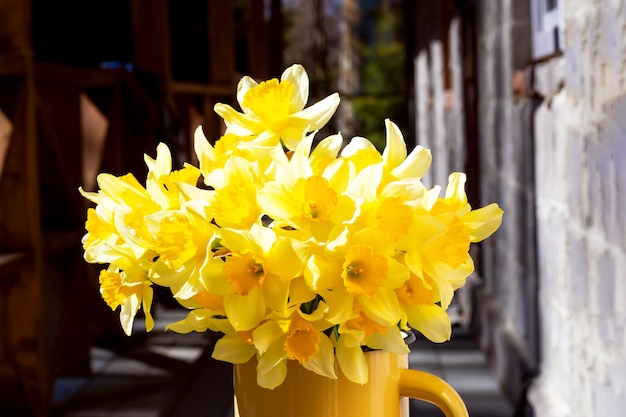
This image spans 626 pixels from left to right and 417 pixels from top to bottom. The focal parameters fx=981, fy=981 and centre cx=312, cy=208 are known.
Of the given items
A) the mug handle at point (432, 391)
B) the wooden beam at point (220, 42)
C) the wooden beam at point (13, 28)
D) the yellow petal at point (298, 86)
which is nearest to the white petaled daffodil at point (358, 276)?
the mug handle at point (432, 391)

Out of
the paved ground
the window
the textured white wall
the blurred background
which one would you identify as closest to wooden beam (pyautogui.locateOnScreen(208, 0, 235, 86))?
the blurred background

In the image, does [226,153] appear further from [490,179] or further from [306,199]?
[490,179]

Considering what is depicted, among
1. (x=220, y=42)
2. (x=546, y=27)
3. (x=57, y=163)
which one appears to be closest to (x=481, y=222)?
(x=546, y=27)

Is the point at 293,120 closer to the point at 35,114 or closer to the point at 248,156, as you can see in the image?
the point at 248,156

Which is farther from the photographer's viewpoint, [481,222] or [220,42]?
[220,42]

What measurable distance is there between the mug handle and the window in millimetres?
2014

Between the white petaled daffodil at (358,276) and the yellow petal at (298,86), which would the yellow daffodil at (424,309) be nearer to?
the white petaled daffodil at (358,276)

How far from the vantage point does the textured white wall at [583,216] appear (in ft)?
6.41

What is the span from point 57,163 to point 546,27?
1.80 meters

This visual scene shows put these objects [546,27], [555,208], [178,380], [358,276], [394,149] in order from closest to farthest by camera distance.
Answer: [358,276]
[394,149]
[555,208]
[546,27]
[178,380]

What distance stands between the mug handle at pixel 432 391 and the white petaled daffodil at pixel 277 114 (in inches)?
10.5

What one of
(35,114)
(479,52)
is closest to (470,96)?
(479,52)

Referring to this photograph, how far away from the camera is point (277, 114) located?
40.1 inches

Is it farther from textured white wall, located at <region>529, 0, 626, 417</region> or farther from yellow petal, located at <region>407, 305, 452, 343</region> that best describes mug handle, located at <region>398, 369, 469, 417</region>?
textured white wall, located at <region>529, 0, 626, 417</region>
